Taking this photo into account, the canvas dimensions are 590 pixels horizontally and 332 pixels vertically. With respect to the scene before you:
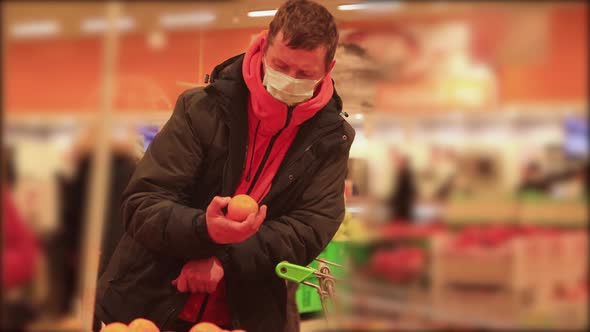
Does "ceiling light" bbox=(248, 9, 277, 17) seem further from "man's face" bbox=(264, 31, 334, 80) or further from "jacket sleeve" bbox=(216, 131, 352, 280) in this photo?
"jacket sleeve" bbox=(216, 131, 352, 280)

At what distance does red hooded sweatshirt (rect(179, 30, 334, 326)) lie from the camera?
0.95 metres

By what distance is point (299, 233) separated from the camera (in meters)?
0.98

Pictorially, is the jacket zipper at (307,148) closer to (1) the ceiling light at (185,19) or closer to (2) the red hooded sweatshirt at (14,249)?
(1) the ceiling light at (185,19)

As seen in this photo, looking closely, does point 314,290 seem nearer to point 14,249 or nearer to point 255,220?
point 255,220

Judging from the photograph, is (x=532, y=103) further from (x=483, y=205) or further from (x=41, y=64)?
(x=41, y=64)

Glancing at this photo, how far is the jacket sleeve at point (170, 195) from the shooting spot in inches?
36.3

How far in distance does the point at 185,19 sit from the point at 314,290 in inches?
19.3

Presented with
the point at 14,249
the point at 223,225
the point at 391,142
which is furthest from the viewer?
the point at 391,142

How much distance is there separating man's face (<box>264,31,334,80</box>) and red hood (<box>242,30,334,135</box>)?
0.03m

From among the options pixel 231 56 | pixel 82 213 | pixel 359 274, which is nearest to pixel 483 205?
pixel 359 274

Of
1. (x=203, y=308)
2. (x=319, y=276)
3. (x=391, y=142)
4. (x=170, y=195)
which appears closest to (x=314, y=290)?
(x=319, y=276)

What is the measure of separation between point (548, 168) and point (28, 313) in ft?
6.31

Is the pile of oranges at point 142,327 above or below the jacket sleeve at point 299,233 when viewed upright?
below

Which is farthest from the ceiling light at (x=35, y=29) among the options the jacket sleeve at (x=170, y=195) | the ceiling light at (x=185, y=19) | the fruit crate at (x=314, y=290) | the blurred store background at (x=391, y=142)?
the fruit crate at (x=314, y=290)
